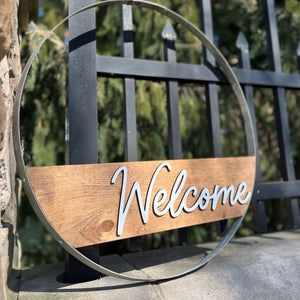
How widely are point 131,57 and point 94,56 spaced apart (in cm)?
19

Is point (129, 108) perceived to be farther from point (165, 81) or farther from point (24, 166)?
point (24, 166)

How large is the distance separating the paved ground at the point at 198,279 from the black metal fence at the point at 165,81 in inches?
4.0

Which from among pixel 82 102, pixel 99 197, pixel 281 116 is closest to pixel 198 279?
pixel 99 197

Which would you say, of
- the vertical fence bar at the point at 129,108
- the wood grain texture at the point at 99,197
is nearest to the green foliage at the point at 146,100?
the vertical fence bar at the point at 129,108

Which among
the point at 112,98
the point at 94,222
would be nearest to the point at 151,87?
the point at 112,98

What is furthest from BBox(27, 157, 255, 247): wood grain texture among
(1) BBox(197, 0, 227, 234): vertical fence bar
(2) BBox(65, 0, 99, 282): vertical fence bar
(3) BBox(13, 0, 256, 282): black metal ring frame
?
(1) BBox(197, 0, 227, 234): vertical fence bar

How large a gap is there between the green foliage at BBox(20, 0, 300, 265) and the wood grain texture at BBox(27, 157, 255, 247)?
91 centimetres

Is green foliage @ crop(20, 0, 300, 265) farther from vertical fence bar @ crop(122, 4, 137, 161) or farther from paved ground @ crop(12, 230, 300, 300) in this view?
paved ground @ crop(12, 230, 300, 300)

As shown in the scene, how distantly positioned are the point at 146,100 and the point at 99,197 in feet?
4.54

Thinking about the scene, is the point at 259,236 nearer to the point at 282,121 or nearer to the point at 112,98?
the point at 282,121

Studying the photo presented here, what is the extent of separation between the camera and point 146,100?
2.27 meters

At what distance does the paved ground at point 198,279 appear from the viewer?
3.17 feet

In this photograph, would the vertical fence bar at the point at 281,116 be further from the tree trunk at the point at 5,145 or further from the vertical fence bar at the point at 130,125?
the tree trunk at the point at 5,145

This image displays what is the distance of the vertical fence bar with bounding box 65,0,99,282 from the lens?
107cm
